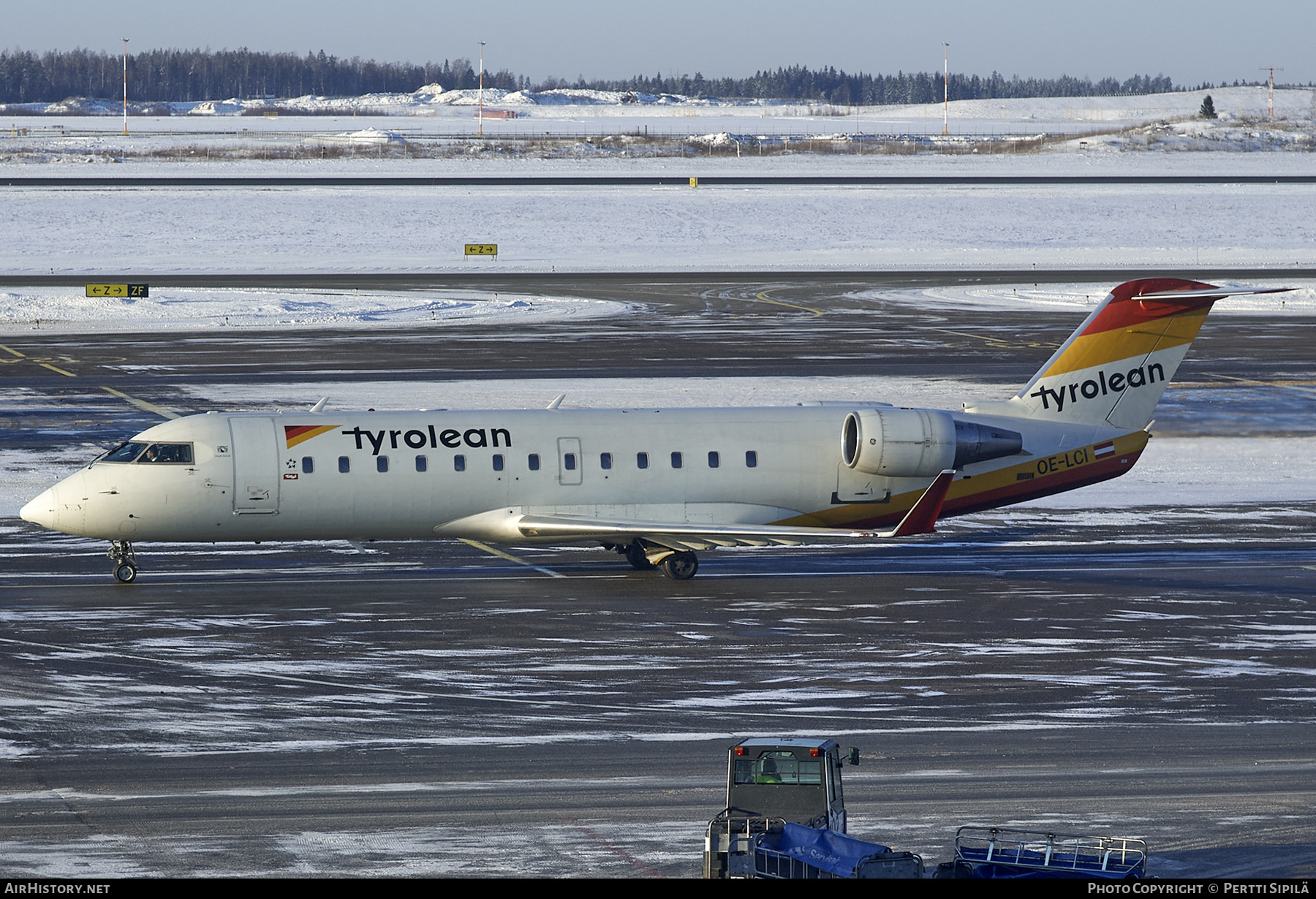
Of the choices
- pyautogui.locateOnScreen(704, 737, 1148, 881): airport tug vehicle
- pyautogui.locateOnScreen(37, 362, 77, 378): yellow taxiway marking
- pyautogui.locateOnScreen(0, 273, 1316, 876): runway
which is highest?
pyautogui.locateOnScreen(37, 362, 77, 378): yellow taxiway marking

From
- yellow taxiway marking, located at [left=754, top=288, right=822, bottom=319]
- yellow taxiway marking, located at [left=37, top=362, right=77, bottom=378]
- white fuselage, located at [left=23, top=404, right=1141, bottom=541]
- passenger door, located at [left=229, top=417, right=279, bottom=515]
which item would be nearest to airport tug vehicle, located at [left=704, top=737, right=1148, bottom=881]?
white fuselage, located at [left=23, top=404, right=1141, bottom=541]

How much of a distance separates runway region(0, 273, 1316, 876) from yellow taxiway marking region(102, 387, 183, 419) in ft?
37.5

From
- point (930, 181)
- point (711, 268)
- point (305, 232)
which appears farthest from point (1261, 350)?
point (930, 181)

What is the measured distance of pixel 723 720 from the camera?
19859 mm

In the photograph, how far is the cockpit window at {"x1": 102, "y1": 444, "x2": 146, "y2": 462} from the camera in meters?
27.3

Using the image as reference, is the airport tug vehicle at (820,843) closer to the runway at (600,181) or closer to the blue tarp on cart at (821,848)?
the blue tarp on cart at (821,848)

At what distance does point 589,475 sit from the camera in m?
28.2

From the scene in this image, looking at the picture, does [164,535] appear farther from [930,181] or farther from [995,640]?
[930,181]

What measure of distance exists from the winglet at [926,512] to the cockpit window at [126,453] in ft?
42.9

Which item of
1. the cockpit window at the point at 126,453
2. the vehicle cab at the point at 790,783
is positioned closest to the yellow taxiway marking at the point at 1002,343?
the cockpit window at the point at 126,453

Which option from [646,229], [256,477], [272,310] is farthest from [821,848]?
[646,229]

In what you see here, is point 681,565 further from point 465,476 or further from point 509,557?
point 465,476

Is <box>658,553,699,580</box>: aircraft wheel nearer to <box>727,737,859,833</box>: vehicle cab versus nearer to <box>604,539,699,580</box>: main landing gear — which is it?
<box>604,539,699,580</box>: main landing gear

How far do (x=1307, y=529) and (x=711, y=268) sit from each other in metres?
54.6
